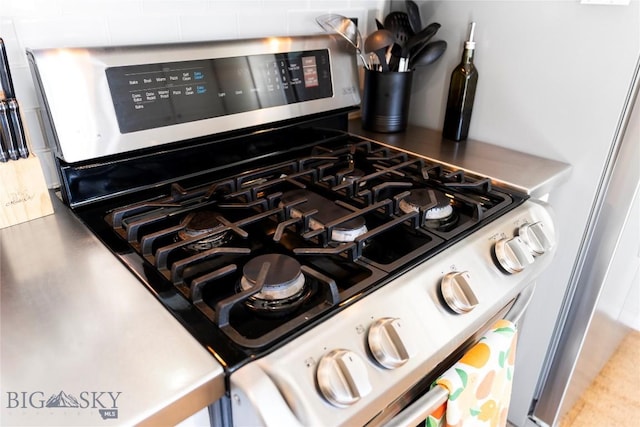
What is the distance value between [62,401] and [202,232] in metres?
0.31

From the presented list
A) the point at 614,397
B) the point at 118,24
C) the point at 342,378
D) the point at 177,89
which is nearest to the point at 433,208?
the point at 342,378

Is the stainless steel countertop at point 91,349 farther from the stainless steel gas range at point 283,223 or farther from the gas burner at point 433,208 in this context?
the gas burner at point 433,208

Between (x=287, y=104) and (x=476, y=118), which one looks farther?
(x=476, y=118)

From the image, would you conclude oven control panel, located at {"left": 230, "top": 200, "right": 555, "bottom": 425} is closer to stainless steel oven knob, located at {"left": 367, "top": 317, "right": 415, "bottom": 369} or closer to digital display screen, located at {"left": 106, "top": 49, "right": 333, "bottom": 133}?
stainless steel oven knob, located at {"left": 367, "top": 317, "right": 415, "bottom": 369}

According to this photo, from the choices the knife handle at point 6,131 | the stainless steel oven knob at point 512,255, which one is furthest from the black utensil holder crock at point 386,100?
the knife handle at point 6,131

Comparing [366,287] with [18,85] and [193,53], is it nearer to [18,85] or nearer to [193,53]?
[193,53]

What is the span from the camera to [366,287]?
2.04ft

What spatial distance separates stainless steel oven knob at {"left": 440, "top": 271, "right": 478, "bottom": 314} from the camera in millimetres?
665

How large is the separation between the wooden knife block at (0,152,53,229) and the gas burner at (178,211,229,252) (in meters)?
0.25

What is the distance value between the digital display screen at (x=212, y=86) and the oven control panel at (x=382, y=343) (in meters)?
0.52

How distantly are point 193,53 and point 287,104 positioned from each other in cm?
24

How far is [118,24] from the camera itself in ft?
2.85

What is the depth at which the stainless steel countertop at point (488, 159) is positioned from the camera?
986 millimetres

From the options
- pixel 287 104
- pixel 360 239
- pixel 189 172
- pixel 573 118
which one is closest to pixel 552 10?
pixel 573 118
